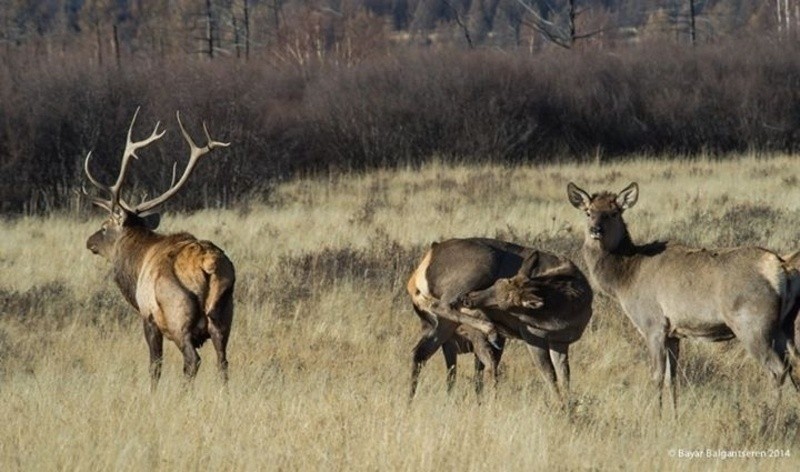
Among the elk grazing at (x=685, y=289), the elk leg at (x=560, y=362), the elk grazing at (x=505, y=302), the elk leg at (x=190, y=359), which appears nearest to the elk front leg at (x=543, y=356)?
the elk grazing at (x=505, y=302)

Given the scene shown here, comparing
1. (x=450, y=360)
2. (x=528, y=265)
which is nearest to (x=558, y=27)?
(x=450, y=360)

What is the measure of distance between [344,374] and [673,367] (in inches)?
90.4

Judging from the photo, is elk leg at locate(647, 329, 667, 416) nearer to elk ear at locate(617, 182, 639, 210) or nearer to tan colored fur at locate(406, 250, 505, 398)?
tan colored fur at locate(406, 250, 505, 398)

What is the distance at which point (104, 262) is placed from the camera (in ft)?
47.7

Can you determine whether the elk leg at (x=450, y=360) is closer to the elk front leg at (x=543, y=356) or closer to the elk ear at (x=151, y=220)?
the elk front leg at (x=543, y=356)

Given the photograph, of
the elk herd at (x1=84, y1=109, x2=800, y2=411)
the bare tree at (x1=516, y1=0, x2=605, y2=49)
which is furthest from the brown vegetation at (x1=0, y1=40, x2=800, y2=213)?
the elk herd at (x1=84, y1=109, x2=800, y2=411)

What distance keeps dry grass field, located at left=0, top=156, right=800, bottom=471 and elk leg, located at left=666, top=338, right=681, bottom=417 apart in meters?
0.08

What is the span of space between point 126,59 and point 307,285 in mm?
19556

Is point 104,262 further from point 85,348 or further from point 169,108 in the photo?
point 169,108

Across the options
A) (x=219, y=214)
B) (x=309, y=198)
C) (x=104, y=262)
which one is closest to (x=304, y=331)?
(x=104, y=262)

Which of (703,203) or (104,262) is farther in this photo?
(703,203)

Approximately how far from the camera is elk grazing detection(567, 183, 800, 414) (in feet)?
26.2

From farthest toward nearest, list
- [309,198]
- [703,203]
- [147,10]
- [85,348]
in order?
[147,10] → [309,198] → [703,203] → [85,348]

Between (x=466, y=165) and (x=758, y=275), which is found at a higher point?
(x=758, y=275)
